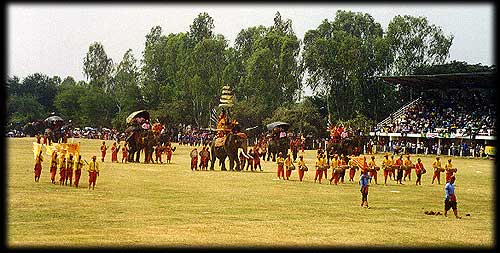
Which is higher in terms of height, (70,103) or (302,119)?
(70,103)

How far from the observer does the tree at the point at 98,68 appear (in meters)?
81.1

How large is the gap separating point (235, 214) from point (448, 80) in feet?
122

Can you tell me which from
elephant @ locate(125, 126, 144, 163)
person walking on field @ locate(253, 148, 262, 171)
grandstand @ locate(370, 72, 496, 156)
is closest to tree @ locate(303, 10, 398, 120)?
grandstand @ locate(370, 72, 496, 156)

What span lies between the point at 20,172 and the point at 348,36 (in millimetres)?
37772

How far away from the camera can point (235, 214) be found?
15.2 meters

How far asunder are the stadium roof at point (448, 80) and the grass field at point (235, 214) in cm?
2249

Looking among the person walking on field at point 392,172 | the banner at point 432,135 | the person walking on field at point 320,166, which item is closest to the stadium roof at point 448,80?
the banner at point 432,135

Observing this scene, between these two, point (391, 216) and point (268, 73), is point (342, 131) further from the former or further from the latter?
point (268, 73)

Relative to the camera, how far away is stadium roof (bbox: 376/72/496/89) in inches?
1792

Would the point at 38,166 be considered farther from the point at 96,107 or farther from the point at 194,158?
the point at 96,107

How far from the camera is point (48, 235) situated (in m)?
11.8

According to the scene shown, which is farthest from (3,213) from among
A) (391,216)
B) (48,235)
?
(391,216)

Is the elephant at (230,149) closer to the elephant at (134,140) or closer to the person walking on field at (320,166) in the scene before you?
the elephant at (134,140)

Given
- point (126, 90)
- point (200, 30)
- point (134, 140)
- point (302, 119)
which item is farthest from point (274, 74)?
point (134, 140)
